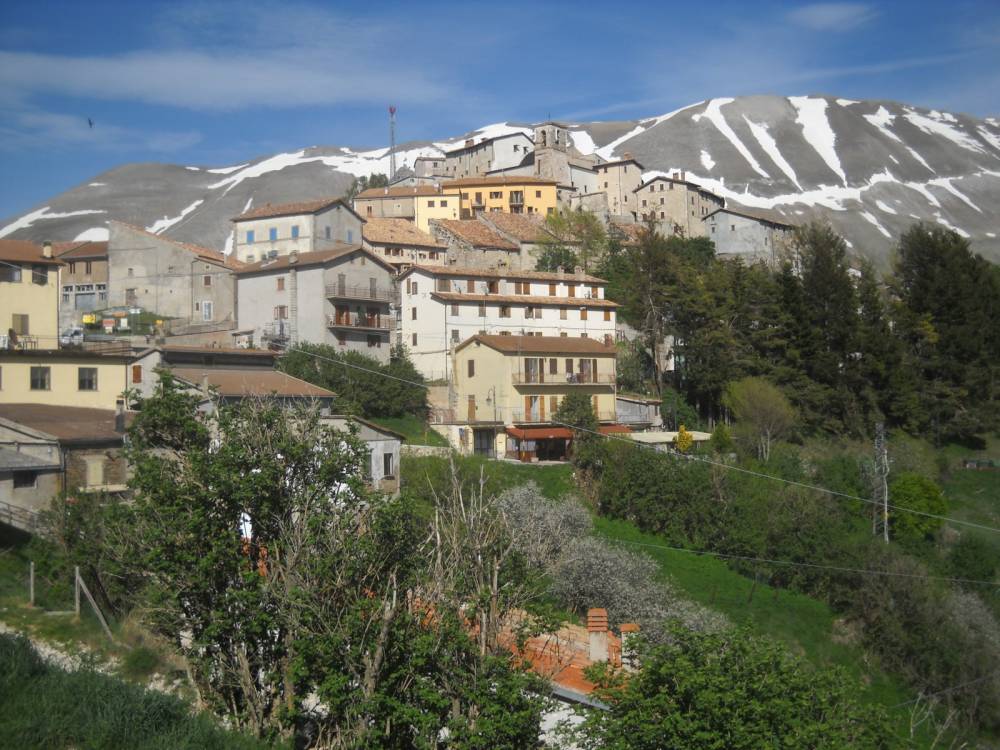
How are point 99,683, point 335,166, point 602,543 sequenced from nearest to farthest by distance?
point 99,683 → point 602,543 → point 335,166

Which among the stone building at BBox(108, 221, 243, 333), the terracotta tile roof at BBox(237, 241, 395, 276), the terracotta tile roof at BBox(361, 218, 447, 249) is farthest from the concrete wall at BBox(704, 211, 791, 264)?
the stone building at BBox(108, 221, 243, 333)

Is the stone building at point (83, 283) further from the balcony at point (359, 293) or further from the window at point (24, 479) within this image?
the window at point (24, 479)

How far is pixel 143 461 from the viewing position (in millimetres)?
15164

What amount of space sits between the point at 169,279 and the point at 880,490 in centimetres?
3610

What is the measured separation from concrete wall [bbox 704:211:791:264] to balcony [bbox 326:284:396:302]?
43.0m

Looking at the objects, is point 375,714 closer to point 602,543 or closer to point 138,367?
point 602,543

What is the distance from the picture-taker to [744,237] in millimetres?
87750

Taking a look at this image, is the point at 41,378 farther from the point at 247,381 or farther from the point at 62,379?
the point at 247,381

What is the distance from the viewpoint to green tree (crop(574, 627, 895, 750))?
14.4 m

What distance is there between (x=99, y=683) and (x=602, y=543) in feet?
65.2

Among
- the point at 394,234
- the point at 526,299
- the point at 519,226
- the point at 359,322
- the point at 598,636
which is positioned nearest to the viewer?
the point at 598,636

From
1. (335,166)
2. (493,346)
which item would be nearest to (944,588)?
(493,346)

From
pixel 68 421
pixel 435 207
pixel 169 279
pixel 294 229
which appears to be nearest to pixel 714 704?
pixel 68 421

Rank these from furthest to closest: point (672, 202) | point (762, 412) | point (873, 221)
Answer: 1. point (873, 221)
2. point (672, 202)
3. point (762, 412)
